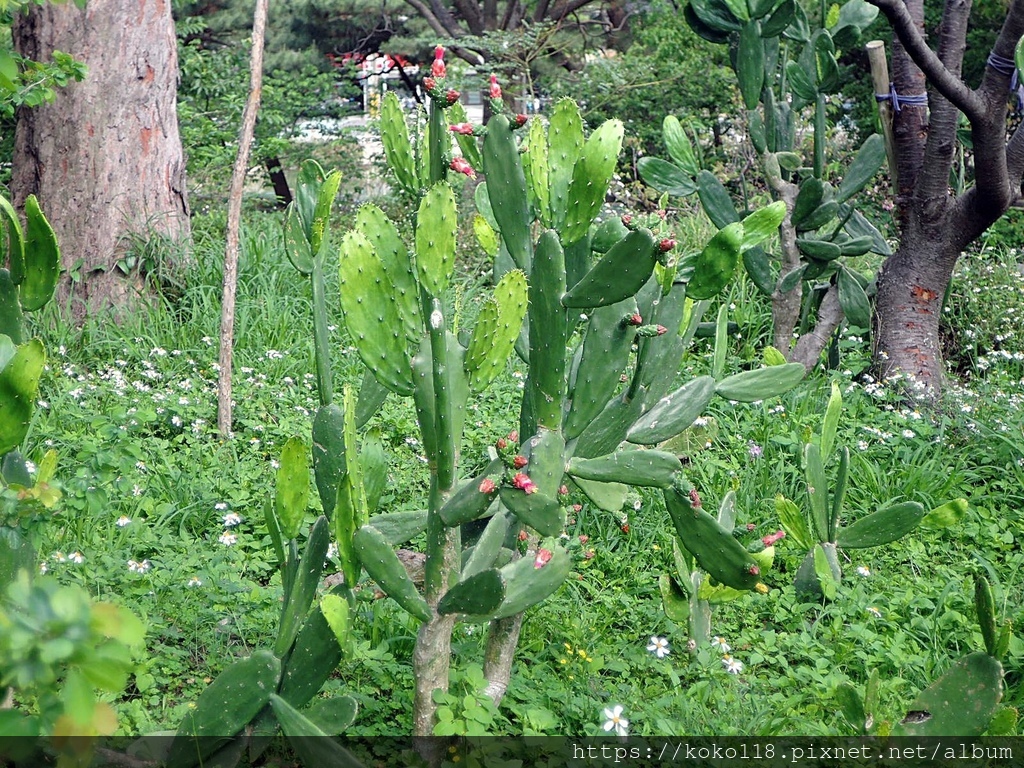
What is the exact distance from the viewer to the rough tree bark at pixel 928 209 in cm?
426

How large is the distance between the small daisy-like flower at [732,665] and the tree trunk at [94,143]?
12.6 feet

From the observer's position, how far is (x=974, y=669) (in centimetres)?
204

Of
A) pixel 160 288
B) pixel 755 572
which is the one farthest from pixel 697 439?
pixel 160 288

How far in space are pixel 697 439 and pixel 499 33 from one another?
8.82m

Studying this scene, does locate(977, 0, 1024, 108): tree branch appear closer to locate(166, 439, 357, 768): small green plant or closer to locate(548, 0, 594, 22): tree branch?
locate(166, 439, 357, 768): small green plant

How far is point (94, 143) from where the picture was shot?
5102 mm

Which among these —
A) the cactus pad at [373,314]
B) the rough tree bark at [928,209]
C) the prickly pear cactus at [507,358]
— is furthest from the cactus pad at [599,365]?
the rough tree bark at [928,209]

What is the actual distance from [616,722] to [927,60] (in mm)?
2822

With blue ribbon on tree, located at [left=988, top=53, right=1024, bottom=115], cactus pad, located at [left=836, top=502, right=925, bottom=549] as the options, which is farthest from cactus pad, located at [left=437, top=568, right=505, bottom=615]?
blue ribbon on tree, located at [left=988, top=53, right=1024, bottom=115]

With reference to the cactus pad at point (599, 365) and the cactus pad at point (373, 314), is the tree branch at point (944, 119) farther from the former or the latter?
the cactus pad at point (373, 314)

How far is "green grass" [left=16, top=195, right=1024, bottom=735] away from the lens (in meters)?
2.36

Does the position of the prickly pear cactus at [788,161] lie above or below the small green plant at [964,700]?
above

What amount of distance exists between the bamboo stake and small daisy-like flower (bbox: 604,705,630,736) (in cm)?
221

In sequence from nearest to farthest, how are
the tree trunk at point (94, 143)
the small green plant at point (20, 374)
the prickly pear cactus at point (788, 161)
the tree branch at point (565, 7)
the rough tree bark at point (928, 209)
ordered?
the small green plant at point (20, 374) < the prickly pear cactus at point (788, 161) < the rough tree bark at point (928, 209) < the tree trunk at point (94, 143) < the tree branch at point (565, 7)
